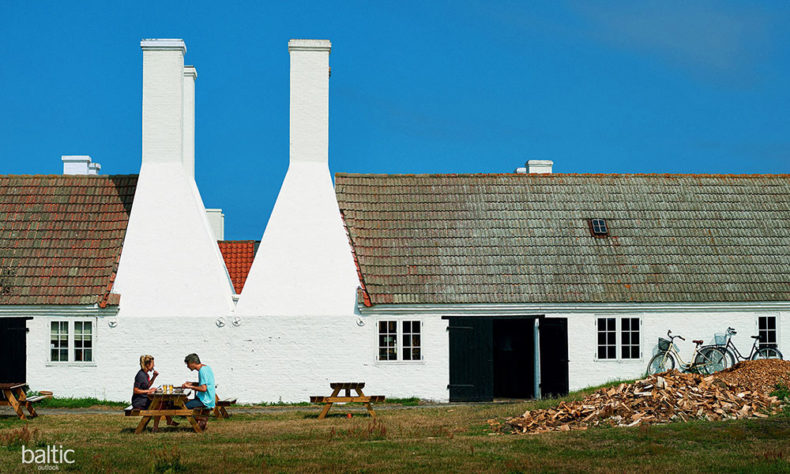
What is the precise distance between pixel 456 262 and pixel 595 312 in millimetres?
3907

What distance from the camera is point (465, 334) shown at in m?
23.8

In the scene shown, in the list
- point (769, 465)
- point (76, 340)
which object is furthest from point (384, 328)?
point (769, 465)

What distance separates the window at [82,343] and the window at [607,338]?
1325cm

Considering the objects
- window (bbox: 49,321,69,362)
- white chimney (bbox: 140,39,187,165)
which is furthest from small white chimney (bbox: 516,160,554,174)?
window (bbox: 49,321,69,362)

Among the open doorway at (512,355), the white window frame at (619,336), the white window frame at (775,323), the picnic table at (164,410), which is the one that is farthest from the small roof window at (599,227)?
the picnic table at (164,410)

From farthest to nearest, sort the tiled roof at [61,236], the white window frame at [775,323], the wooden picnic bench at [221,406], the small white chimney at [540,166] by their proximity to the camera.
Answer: the small white chimney at [540,166] → the white window frame at [775,323] → the tiled roof at [61,236] → the wooden picnic bench at [221,406]

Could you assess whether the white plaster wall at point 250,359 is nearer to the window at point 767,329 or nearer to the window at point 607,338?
the window at point 607,338

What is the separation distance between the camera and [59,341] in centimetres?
2338

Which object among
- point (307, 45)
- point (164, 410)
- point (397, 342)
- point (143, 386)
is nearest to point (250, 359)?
point (397, 342)

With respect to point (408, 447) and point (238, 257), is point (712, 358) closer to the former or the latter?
point (408, 447)

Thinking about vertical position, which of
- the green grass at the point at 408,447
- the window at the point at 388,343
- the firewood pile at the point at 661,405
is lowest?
the green grass at the point at 408,447

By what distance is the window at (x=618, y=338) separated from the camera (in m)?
24.3

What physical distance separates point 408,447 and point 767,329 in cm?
1449

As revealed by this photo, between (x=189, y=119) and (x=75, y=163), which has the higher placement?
(x=189, y=119)
